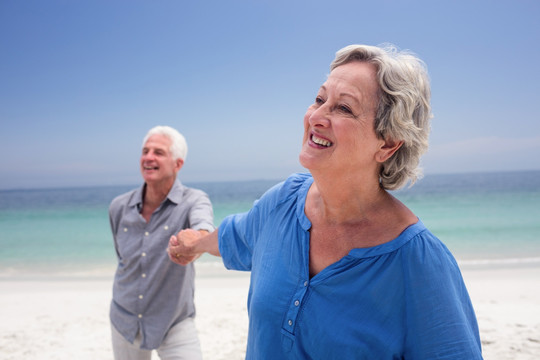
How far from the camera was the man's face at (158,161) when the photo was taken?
10.3 ft

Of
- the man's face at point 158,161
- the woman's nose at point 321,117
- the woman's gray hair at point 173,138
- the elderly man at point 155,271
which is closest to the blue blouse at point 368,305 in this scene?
the woman's nose at point 321,117

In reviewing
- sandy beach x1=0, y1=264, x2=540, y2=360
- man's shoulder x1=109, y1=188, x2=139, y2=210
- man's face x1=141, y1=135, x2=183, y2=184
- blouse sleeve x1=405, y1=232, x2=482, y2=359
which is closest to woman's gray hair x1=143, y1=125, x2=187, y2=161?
man's face x1=141, y1=135, x2=183, y2=184

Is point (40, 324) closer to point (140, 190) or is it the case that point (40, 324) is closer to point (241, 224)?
point (140, 190)

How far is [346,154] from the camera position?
4.82 ft

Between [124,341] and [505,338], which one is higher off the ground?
[124,341]

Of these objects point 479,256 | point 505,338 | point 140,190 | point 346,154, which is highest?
point 346,154

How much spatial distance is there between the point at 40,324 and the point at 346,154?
A: 7160 millimetres

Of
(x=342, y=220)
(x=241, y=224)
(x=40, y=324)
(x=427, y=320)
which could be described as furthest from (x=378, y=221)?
(x=40, y=324)

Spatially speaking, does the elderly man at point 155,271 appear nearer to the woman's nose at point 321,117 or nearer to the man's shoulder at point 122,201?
the man's shoulder at point 122,201

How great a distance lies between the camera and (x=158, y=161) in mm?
3172

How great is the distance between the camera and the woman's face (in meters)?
1.46

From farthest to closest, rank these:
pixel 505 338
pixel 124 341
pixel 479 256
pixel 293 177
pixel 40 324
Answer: pixel 479 256, pixel 40 324, pixel 505 338, pixel 124 341, pixel 293 177

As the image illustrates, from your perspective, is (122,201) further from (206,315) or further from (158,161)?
(206,315)

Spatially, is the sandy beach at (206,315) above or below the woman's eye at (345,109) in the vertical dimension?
below
